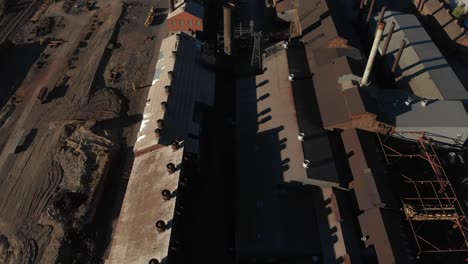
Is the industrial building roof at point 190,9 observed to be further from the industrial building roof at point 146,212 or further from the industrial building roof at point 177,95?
the industrial building roof at point 146,212

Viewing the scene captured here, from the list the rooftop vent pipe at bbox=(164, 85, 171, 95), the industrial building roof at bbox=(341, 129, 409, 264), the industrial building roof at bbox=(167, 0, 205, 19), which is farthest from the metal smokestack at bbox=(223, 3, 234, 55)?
the industrial building roof at bbox=(341, 129, 409, 264)

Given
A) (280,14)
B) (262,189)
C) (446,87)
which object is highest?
(280,14)

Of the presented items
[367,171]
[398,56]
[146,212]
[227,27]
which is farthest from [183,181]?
[398,56]

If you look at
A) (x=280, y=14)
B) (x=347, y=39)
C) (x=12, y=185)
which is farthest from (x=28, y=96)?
(x=347, y=39)

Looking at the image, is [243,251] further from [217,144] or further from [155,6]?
[155,6]

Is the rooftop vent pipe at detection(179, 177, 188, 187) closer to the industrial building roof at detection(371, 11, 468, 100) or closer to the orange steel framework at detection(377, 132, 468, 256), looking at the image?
the orange steel framework at detection(377, 132, 468, 256)

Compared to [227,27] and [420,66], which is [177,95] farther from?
[420,66]
